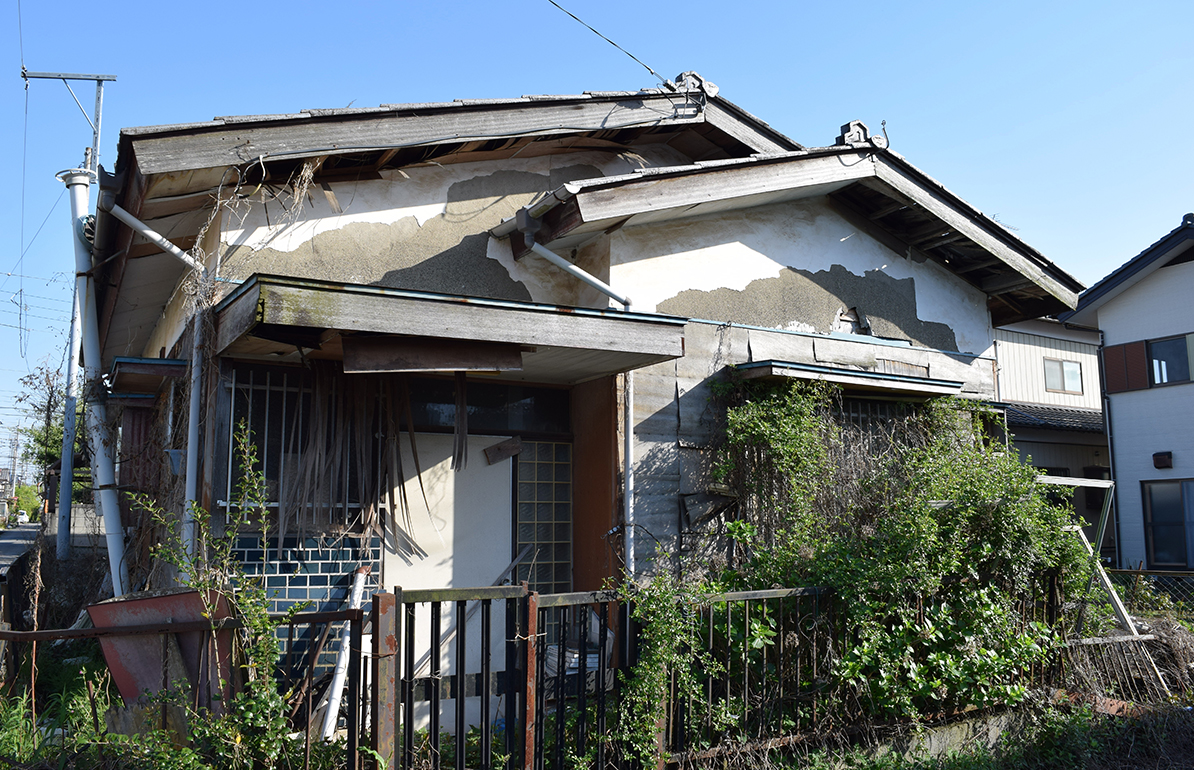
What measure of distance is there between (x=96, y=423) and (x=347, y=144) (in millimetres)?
3516

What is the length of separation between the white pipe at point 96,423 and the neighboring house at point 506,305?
0.26 meters

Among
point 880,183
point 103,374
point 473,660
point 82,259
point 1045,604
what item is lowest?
point 473,660

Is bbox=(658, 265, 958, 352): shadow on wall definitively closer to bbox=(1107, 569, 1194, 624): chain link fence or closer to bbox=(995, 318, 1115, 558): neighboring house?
bbox=(1107, 569, 1194, 624): chain link fence

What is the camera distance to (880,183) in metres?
9.08

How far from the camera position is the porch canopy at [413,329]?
17.4 ft

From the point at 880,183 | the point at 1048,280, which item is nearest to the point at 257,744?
the point at 880,183

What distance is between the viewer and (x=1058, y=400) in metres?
20.5

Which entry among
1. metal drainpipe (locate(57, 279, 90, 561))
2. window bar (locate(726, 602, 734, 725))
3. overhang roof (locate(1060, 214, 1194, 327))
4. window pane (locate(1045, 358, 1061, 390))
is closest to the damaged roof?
window bar (locate(726, 602, 734, 725))

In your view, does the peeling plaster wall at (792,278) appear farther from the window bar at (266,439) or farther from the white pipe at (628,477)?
the window bar at (266,439)

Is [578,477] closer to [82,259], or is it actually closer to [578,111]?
[578,111]

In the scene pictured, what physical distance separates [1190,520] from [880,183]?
11455 mm

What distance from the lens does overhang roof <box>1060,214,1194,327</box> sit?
15.7 metres

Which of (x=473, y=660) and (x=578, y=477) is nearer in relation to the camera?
(x=473, y=660)

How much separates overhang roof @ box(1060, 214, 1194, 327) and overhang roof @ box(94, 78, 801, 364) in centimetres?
1001
